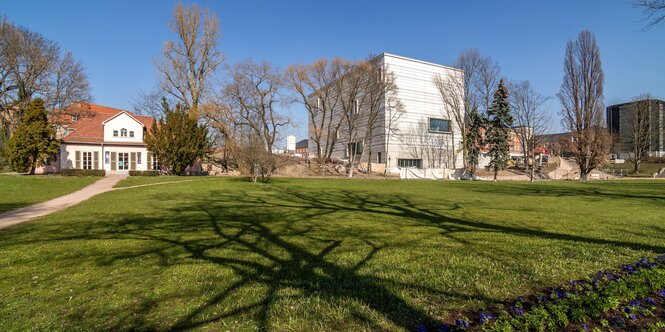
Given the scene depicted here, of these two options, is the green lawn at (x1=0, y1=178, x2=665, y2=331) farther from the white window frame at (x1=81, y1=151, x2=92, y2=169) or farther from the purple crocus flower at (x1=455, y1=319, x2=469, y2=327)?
the white window frame at (x1=81, y1=151, x2=92, y2=169)

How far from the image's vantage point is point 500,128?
3956cm

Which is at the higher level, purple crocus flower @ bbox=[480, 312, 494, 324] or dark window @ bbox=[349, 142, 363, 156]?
dark window @ bbox=[349, 142, 363, 156]

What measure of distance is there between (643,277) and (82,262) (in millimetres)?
7627

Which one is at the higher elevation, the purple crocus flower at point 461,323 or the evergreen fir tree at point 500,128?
the evergreen fir tree at point 500,128

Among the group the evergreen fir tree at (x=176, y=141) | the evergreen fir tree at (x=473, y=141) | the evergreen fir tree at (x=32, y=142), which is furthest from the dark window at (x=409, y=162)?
the evergreen fir tree at (x=32, y=142)

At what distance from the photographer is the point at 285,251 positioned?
5621mm

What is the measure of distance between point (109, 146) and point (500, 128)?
43.9m

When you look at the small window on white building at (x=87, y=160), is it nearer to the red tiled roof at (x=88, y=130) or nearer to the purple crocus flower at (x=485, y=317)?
the red tiled roof at (x=88, y=130)

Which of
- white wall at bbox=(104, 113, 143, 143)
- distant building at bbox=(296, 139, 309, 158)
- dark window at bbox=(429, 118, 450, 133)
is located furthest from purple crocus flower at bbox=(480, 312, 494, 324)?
dark window at bbox=(429, 118, 450, 133)

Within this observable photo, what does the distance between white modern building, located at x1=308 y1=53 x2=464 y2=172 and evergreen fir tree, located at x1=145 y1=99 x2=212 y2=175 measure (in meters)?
21.1

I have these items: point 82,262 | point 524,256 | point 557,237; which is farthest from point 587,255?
point 82,262

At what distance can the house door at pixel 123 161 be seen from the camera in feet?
116

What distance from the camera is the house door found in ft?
116

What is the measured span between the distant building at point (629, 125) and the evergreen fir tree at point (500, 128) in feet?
89.7
